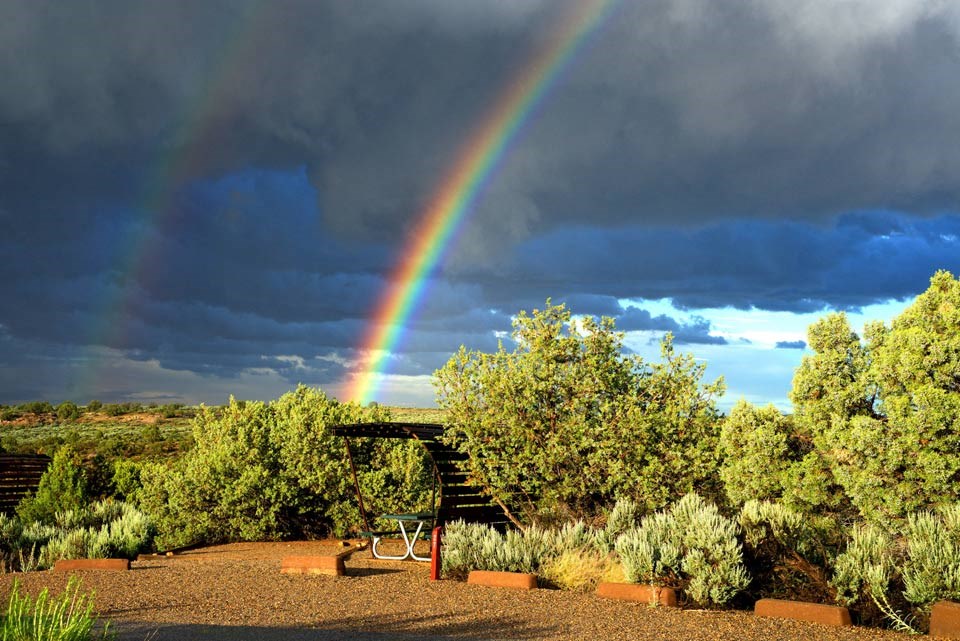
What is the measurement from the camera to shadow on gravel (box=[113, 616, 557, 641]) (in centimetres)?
685

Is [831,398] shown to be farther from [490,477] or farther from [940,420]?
[490,477]

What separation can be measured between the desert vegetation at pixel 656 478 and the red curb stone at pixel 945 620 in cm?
43

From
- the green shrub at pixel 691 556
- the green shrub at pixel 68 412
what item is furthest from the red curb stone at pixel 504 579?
the green shrub at pixel 68 412

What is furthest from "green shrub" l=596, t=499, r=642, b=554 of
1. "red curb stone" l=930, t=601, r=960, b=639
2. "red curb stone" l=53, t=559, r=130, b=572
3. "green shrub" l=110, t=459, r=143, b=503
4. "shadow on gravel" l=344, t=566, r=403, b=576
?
"green shrub" l=110, t=459, r=143, b=503

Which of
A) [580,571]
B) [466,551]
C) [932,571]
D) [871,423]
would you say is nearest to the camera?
[932,571]

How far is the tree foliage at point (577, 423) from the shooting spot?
37.9 feet

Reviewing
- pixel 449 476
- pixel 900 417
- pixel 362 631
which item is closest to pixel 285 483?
pixel 449 476

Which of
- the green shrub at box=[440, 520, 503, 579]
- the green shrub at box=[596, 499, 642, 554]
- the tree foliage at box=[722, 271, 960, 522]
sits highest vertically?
the tree foliage at box=[722, 271, 960, 522]

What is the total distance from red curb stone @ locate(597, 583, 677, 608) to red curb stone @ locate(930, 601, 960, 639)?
2.17 m

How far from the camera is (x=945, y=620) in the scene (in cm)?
707

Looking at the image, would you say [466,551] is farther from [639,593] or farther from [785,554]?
[785,554]

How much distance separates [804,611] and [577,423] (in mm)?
4418

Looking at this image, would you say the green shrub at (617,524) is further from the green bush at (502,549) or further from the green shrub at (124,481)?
the green shrub at (124,481)

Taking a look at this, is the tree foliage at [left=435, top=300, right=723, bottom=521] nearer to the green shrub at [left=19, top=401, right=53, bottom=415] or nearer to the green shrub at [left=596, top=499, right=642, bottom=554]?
the green shrub at [left=596, top=499, right=642, bottom=554]
